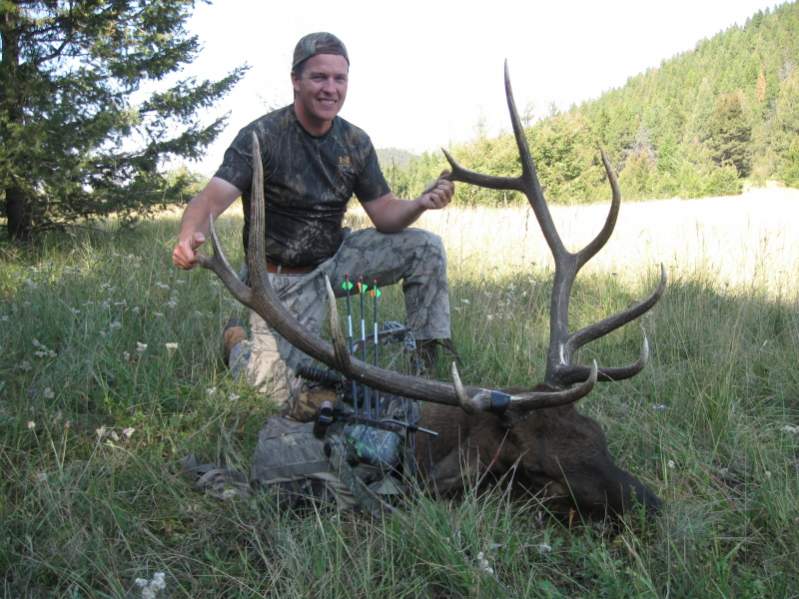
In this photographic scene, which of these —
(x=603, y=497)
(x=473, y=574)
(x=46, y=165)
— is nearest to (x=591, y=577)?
(x=603, y=497)

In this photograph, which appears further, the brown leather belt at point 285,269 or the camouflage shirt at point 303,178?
the brown leather belt at point 285,269

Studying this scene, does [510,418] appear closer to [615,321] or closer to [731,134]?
[615,321]

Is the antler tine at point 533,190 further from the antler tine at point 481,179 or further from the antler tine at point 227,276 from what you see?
the antler tine at point 227,276

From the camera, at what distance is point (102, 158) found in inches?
301

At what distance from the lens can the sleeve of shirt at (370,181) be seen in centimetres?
432

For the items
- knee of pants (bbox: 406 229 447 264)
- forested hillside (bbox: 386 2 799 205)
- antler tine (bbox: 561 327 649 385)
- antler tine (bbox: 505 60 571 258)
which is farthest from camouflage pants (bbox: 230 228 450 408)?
forested hillside (bbox: 386 2 799 205)

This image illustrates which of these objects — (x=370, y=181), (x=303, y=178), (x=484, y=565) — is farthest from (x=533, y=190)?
(x=484, y=565)

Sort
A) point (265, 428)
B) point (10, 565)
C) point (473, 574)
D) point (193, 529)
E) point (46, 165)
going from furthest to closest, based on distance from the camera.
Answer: point (46, 165) → point (265, 428) → point (193, 529) → point (10, 565) → point (473, 574)

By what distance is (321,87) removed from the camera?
12.7ft

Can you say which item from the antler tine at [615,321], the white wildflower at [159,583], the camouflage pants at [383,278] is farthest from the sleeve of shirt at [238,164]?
the white wildflower at [159,583]

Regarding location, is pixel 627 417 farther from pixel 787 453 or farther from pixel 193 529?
pixel 193 529

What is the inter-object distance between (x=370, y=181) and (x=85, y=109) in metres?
4.50

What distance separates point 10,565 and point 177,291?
9.17 ft

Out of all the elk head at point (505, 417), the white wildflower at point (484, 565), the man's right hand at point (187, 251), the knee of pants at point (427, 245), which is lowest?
the white wildflower at point (484, 565)
